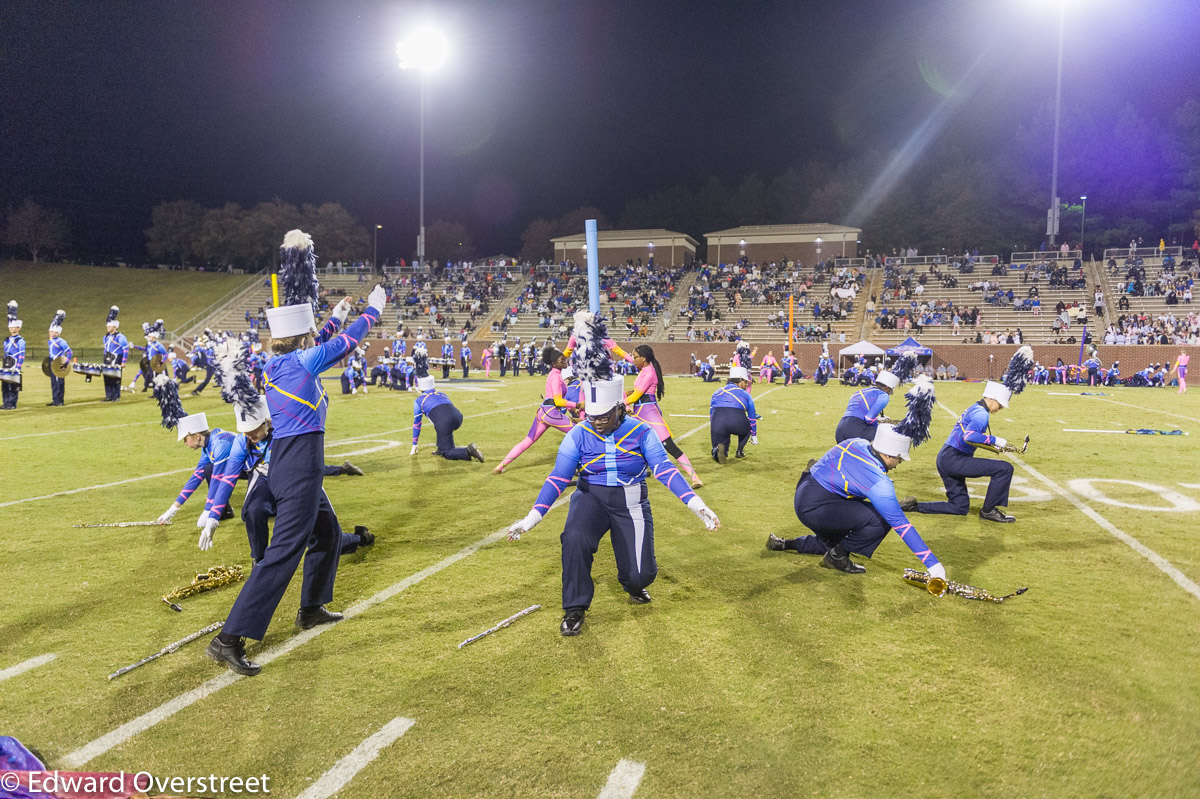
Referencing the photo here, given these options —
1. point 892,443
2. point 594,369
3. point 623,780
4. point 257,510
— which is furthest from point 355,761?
point 892,443

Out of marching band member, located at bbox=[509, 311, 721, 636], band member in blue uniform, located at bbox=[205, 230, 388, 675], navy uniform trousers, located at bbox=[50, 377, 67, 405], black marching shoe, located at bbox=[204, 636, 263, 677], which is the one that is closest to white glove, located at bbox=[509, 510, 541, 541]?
marching band member, located at bbox=[509, 311, 721, 636]

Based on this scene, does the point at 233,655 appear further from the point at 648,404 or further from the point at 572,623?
the point at 648,404

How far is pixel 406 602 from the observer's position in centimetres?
500

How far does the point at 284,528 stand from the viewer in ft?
13.3

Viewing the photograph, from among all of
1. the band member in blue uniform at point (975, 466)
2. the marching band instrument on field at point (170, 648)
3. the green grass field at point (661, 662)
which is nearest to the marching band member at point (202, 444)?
the green grass field at point (661, 662)

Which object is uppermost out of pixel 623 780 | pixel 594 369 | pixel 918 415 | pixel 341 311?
pixel 341 311

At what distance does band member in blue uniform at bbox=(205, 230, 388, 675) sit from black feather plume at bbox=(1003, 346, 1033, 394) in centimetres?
740

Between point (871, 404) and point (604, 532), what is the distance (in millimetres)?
5187

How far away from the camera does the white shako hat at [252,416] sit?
16.2ft

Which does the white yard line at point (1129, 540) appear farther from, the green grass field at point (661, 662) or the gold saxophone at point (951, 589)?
the gold saxophone at point (951, 589)

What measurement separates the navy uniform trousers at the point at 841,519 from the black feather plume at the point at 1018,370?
371 cm

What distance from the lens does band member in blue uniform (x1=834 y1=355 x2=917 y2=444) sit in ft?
27.8

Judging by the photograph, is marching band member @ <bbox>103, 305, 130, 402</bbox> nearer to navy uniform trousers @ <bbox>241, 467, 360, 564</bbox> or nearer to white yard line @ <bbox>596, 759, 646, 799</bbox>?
navy uniform trousers @ <bbox>241, 467, 360, 564</bbox>

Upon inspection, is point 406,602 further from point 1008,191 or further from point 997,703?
point 1008,191
